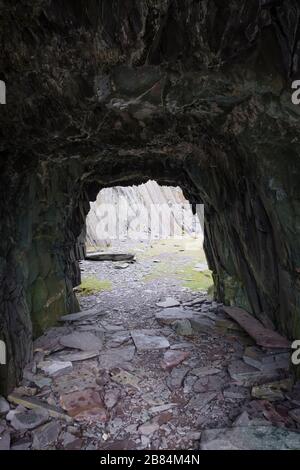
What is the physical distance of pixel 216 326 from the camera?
272 inches

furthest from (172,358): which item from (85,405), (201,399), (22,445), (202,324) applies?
(22,445)

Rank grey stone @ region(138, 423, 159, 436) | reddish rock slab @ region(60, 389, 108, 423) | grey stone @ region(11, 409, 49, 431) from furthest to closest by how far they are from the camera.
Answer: reddish rock slab @ region(60, 389, 108, 423)
grey stone @ region(11, 409, 49, 431)
grey stone @ region(138, 423, 159, 436)

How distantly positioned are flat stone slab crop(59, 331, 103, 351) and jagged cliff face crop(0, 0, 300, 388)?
758 millimetres

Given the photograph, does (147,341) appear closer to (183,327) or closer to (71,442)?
(183,327)

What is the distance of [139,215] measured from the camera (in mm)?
28484

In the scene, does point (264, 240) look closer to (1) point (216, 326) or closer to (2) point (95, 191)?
(1) point (216, 326)

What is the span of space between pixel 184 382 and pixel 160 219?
24735mm

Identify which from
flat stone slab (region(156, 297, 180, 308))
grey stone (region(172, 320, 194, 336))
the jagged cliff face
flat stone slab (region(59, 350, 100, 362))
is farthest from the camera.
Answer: flat stone slab (region(156, 297, 180, 308))

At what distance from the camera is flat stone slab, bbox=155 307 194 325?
7.43m

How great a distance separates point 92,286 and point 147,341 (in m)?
5.29

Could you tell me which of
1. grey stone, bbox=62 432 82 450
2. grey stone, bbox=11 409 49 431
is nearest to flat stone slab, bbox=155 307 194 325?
grey stone, bbox=11 409 49 431

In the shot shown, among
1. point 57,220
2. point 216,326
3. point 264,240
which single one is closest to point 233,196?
point 264,240

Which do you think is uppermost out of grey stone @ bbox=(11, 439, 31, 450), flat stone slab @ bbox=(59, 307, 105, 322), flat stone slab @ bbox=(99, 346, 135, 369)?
flat stone slab @ bbox=(59, 307, 105, 322)

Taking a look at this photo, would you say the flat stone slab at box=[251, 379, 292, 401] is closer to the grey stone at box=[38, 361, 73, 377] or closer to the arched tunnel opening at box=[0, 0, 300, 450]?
the arched tunnel opening at box=[0, 0, 300, 450]
